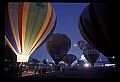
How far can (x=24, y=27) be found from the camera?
1055 centimetres

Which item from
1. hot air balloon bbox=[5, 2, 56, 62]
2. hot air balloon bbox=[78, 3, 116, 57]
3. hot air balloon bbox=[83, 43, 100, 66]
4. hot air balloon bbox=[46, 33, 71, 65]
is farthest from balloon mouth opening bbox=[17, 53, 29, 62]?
hot air balloon bbox=[83, 43, 100, 66]

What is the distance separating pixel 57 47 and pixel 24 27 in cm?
704

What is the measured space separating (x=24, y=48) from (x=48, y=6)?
2.92 m

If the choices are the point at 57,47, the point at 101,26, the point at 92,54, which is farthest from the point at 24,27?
the point at 92,54

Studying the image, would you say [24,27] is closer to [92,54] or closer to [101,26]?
[101,26]

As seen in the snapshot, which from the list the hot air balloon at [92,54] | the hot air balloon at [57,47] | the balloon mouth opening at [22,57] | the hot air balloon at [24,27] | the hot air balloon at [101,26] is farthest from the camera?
the hot air balloon at [92,54]

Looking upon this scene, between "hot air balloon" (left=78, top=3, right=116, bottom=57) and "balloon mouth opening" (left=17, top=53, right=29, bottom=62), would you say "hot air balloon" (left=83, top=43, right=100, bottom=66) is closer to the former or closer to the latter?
"hot air balloon" (left=78, top=3, right=116, bottom=57)

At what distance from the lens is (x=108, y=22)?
9453 millimetres

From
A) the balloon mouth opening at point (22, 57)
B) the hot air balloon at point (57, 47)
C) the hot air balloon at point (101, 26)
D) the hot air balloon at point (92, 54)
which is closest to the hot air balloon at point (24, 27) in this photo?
the balloon mouth opening at point (22, 57)

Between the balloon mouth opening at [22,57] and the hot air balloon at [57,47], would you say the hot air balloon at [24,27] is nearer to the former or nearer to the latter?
the balloon mouth opening at [22,57]

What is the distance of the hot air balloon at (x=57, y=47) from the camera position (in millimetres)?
17312

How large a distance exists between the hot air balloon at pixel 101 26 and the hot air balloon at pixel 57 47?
580 centimetres

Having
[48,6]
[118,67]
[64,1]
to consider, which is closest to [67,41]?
[48,6]

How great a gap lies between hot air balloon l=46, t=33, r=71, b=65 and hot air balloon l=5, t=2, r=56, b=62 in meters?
6.03
